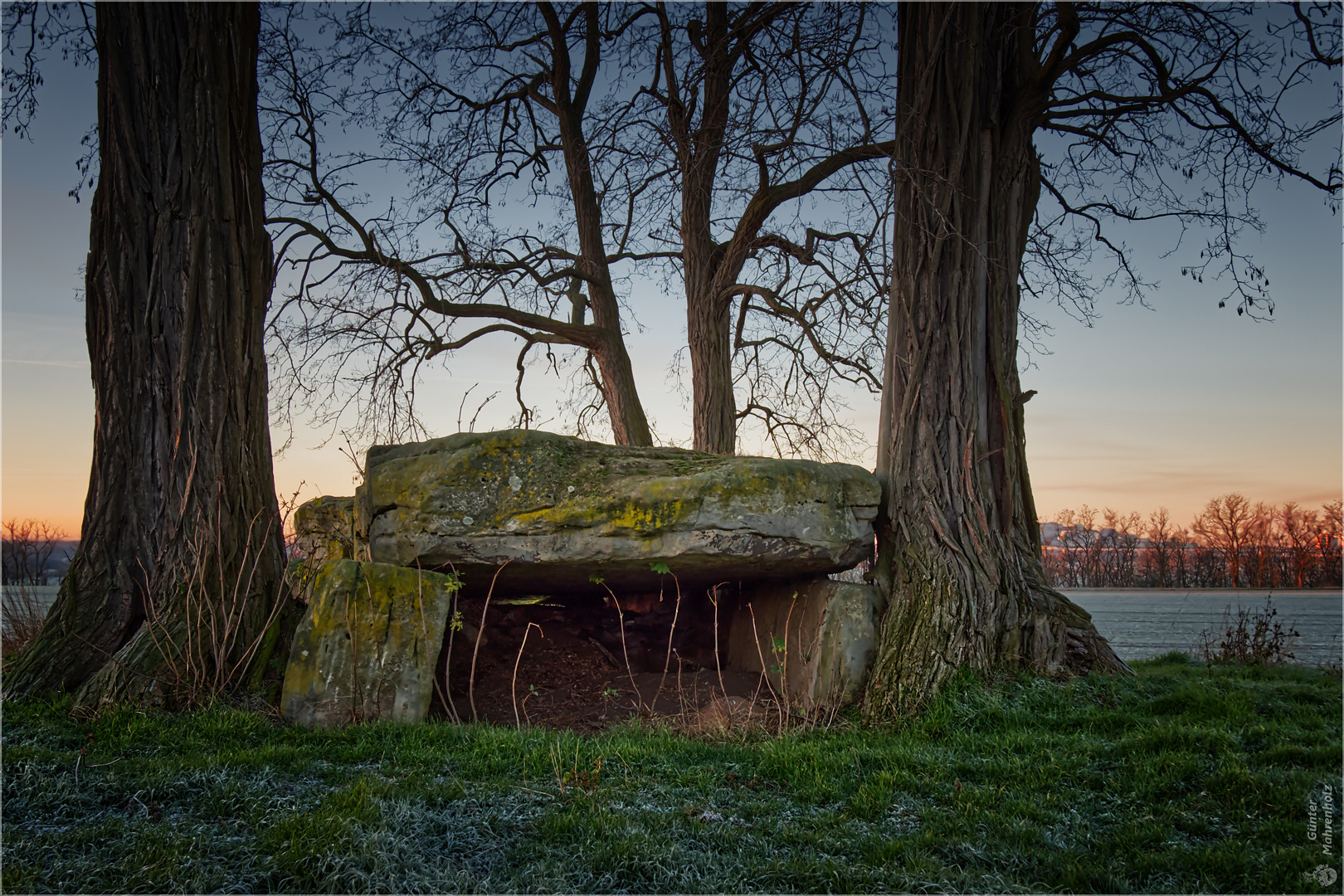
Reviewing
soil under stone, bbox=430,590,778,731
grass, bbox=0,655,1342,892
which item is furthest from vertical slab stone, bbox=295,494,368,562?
grass, bbox=0,655,1342,892

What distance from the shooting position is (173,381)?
552 centimetres

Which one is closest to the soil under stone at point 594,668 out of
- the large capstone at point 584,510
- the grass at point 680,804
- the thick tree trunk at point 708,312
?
the large capstone at point 584,510

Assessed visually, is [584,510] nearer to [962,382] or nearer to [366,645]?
[366,645]

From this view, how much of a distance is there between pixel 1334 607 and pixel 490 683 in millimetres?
17438

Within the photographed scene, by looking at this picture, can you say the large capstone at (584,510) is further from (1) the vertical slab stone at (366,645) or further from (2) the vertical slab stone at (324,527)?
(2) the vertical slab stone at (324,527)

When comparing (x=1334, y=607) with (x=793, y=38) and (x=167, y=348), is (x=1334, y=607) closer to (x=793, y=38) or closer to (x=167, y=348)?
(x=793, y=38)

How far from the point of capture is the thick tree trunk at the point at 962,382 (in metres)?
5.71

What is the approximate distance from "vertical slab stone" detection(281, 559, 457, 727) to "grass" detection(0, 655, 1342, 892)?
343 mm

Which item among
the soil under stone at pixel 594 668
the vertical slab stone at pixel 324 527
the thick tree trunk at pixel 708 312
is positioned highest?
the thick tree trunk at pixel 708 312

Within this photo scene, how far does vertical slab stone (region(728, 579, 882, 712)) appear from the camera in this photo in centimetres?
584

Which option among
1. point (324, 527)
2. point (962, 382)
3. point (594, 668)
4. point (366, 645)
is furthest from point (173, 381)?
point (962, 382)

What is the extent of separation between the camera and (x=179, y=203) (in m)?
5.65

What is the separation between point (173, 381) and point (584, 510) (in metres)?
2.98

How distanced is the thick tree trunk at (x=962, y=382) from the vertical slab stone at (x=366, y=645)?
3073mm
